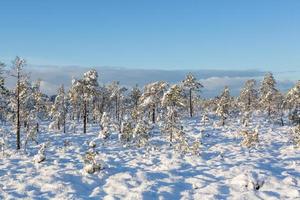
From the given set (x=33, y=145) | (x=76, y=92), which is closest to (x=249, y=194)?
(x=33, y=145)

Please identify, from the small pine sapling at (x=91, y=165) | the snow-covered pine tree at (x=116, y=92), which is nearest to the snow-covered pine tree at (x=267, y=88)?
the snow-covered pine tree at (x=116, y=92)

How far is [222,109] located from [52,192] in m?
42.0

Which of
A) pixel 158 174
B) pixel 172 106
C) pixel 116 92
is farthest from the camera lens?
pixel 116 92

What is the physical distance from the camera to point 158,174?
29750 mm

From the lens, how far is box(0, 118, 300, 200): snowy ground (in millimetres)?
25391

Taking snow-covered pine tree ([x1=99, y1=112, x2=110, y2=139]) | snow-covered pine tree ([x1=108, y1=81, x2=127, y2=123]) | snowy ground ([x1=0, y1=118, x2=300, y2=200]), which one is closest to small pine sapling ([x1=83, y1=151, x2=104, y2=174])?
snowy ground ([x1=0, y1=118, x2=300, y2=200])

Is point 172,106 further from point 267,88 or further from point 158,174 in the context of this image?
point 267,88

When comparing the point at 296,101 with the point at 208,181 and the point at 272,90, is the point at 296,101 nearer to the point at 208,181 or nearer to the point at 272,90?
the point at 272,90

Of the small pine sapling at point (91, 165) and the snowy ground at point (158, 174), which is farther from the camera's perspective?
the small pine sapling at point (91, 165)

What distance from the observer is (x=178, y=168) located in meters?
31.6

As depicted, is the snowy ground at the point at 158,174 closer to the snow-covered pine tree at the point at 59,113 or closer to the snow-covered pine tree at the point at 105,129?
the snow-covered pine tree at the point at 105,129

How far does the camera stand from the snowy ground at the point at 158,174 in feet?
83.3

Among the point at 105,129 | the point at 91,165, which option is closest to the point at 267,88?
the point at 105,129

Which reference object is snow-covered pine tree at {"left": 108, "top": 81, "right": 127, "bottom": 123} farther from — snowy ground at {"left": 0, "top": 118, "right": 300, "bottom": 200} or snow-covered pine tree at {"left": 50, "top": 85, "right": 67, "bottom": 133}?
snowy ground at {"left": 0, "top": 118, "right": 300, "bottom": 200}
